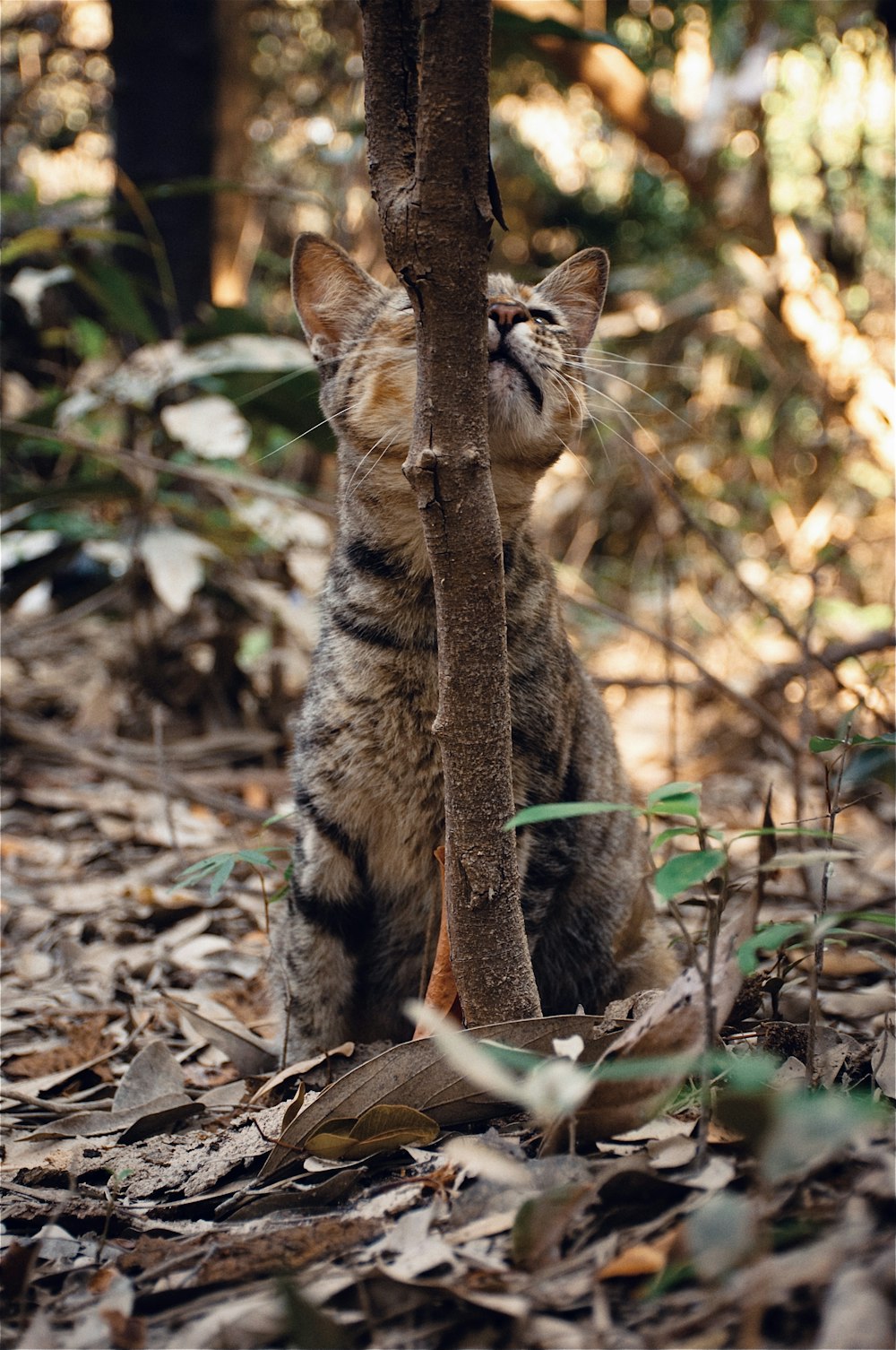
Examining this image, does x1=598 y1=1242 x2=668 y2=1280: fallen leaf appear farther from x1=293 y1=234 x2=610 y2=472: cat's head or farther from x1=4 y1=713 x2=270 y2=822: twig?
x1=4 y1=713 x2=270 y2=822: twig

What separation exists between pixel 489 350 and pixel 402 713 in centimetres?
83

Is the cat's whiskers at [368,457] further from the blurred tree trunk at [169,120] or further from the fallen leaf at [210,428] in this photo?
the blurred tree trunk at [169,120]

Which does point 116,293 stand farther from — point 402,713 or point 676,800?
point 676,800

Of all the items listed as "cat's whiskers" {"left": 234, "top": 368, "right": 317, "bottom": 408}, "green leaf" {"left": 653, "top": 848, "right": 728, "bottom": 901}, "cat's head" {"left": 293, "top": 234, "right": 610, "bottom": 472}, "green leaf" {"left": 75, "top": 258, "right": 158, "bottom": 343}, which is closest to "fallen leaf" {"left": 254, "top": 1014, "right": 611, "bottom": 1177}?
"green leaf" {"left": 653, "top": 848, "right": 728, "bottom": 901}

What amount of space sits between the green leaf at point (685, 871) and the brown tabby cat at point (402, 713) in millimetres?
1052

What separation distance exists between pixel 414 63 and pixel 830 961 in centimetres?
274

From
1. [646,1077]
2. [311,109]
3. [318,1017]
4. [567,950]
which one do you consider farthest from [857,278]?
[646,1077]

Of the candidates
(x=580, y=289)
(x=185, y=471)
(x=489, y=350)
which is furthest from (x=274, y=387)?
(x=489, y=350)

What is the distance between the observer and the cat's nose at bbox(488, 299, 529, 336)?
2494mm

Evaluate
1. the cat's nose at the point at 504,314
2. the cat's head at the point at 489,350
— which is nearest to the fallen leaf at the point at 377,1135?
the cat's head at the point at 489,350

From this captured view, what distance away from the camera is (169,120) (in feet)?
20.5

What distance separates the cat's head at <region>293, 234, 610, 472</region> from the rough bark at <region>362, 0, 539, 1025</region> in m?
0.72

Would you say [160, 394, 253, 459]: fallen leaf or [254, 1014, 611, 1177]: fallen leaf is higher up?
[160, 394, 253, 459]: fallen leaf

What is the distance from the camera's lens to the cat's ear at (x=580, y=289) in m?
2.94
